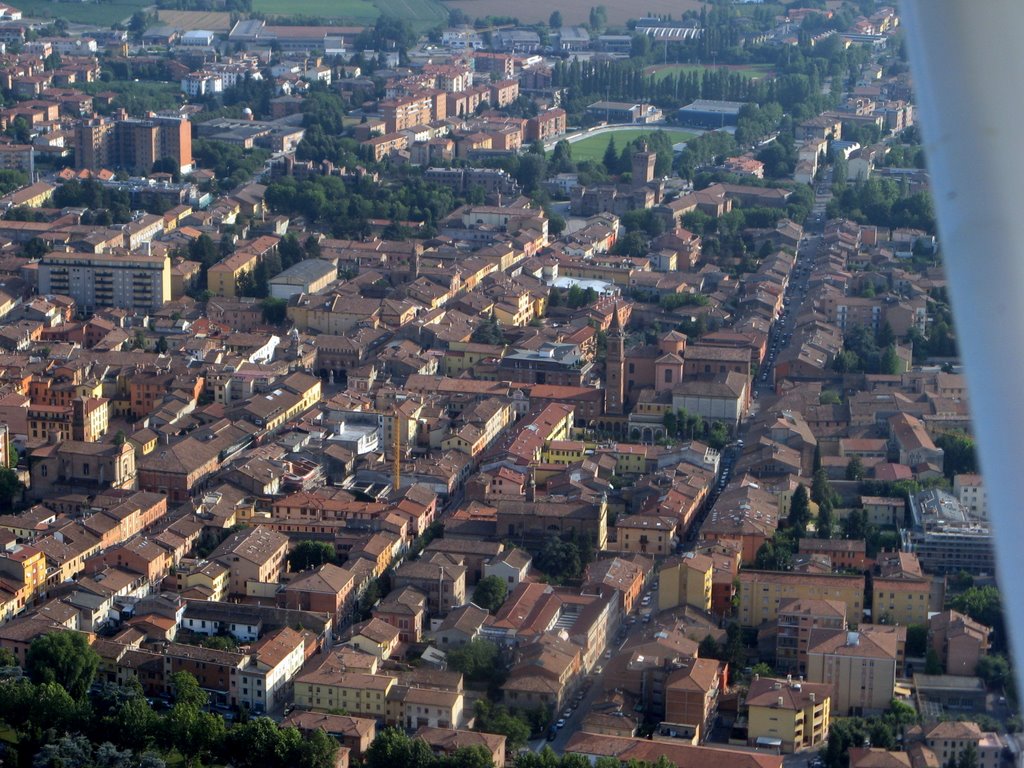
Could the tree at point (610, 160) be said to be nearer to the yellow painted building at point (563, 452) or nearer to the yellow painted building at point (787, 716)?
the yellow painted building at point (563, 452)

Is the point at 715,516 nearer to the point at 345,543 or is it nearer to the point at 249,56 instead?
the point at 345,543

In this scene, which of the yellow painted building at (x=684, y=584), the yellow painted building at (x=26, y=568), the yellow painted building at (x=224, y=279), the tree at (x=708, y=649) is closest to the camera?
the tree at (x=708, y=649)

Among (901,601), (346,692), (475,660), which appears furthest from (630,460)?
(346,692)

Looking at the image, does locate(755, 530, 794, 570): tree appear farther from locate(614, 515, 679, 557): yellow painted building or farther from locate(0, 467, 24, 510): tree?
locate(0, 467, 24, 510): tree

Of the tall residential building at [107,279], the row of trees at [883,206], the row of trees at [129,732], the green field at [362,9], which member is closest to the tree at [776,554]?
the row of trees at [129,732]

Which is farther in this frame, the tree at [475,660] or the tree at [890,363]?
the tree at [890,363]

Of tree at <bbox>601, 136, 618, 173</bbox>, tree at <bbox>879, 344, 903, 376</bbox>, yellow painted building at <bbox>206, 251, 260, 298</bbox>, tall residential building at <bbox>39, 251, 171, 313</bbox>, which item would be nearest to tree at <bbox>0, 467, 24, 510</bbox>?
tall residential building at <bbox>39, 251, 171, 313</bbox>

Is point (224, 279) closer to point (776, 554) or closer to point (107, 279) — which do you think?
point (107, 279)

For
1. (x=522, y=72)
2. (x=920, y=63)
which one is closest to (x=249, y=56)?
(x=522, y=72)
